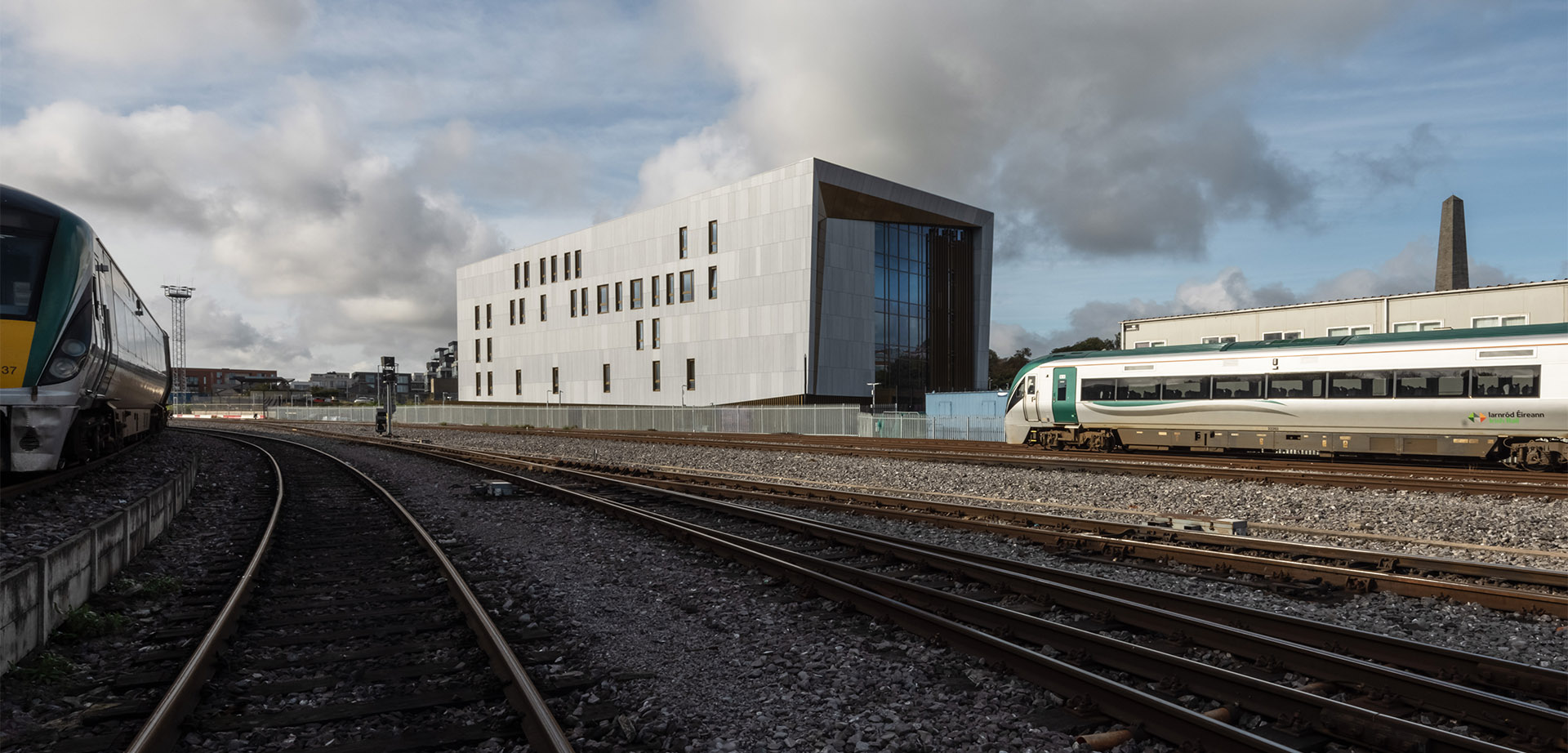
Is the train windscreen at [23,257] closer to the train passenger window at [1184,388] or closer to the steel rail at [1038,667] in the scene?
the steel rail at [1038,667]

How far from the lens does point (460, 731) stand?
4746 millimetres

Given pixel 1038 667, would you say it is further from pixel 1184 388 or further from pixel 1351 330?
pixel 1351 330

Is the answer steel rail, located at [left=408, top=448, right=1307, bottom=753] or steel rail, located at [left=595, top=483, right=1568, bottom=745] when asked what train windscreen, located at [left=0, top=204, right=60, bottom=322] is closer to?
steel rail, located at [left=408, top=448, right=1307, bottom=753]

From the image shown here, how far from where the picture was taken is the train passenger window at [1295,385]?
67.1ft

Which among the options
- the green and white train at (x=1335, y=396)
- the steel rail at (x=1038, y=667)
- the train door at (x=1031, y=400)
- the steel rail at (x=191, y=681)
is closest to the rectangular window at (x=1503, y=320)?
the green and white train at (x=1335, y=396)

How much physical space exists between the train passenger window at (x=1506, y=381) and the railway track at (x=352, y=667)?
2142 centimetres

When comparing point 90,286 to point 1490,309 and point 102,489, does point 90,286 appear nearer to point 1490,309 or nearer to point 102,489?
point 102,489

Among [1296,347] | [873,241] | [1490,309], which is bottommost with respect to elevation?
[1296,347]

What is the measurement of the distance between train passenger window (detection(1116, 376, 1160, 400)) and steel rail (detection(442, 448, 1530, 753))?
17824 millimetres

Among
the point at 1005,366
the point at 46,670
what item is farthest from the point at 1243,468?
the point at 1005,366

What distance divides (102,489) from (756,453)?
55.8ft

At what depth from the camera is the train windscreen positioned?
10.7 m

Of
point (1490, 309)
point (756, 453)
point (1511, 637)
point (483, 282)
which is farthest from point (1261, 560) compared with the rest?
point (483, 282)

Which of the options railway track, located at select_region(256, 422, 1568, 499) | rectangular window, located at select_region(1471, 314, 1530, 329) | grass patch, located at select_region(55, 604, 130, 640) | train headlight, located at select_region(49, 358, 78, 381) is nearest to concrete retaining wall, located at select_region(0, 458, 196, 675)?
grass patch, located at select_region(55, 604, 130, 640)
